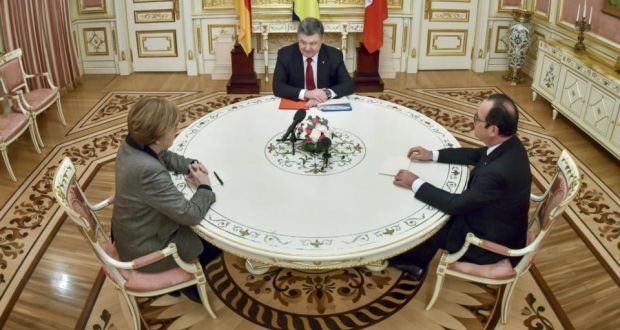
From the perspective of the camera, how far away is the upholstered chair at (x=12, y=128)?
4.30m

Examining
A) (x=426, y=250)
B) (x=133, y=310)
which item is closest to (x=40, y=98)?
(x=133, y=310)

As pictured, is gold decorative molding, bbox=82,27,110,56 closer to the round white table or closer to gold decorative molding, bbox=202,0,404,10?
gold decorative molding, bbox=202,0,404,10

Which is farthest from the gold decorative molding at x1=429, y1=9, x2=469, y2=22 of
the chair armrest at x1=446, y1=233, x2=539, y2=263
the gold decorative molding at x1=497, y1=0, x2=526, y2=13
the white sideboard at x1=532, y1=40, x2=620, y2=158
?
the chair armrest at x1=446, y1=233, x2=539, y2=263

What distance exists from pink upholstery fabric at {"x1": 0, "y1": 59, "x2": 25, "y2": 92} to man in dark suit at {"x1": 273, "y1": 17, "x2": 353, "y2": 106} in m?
2.54

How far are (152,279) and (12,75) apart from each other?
3368 millimetres

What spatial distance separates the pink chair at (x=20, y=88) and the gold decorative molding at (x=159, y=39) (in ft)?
5.92

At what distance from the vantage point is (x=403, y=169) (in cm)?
268

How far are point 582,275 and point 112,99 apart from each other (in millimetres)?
5105

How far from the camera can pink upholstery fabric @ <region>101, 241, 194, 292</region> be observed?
2.46m

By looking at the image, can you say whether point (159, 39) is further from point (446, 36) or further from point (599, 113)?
point (599, 113)

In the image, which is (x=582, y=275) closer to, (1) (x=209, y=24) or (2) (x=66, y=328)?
(2) (x=66, y=328)

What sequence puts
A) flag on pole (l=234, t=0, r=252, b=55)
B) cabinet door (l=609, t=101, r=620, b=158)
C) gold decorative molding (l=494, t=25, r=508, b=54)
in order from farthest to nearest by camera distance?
gold decorative molding (l=494, t=25, r=508, b=54) → flag on pole (l=234, t=0, r=252, b=55) → cabinet door (l=609, t=101, r=620, b=158)

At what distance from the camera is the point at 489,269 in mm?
2600

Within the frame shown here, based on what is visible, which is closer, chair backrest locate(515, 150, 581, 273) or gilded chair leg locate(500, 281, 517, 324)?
chair backrest locate(515, 150, 581, 273)
